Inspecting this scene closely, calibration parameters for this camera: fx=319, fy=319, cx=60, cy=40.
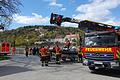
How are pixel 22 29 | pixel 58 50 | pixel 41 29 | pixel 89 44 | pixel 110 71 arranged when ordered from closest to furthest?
1. pixel 89 44
2. pixel 110 71
3. pixel 58 50
4. pixel 22 29
5. pixel 41 29

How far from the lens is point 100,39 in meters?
17.7

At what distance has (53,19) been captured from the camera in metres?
22.1

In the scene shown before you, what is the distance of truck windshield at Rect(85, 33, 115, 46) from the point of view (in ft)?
56.0

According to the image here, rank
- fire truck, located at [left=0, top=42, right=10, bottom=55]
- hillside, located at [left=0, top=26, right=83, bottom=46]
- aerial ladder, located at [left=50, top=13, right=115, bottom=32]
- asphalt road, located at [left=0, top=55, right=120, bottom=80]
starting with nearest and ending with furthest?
asphalt road, located at [left=0, top=55, right=120, bottom=80]
aerial ladder, located at [left=50, top=13, right=115, bottom=32]
fire truck, located at [left=0, top=42, right=10, bottom=55]
hillside, located at [left=0, top=26, right=83, bottom=46]

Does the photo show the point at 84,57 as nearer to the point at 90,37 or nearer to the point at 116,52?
the point at 90,37

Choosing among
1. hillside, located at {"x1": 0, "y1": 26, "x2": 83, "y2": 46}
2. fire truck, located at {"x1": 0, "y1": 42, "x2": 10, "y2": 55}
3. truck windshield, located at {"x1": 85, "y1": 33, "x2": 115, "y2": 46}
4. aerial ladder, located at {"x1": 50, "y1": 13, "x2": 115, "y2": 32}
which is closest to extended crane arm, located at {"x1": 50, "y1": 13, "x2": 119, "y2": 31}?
aerial ladder, located at {"x1": 50, "y1": 13, "x2": 115, "y2": 32}

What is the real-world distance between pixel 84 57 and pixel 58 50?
700 cm

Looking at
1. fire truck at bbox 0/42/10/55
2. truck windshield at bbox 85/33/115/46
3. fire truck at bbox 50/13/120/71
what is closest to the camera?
fire truck at bbox 50/13/120/71

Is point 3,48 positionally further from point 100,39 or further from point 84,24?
point 100,39

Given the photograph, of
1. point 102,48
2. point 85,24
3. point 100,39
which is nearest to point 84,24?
point 85,24

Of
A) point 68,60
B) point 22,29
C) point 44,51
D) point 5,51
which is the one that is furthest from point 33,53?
point 22,29

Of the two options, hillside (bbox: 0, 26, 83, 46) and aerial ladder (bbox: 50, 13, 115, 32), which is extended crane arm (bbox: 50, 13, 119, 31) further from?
hillside (bbox: 0, 26, 83, 46)

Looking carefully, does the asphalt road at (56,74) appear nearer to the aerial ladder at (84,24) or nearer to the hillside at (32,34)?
the aerial ladder at (84,24)

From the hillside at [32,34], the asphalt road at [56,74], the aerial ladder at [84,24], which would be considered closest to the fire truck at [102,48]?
the asphalt road at [56,74]
